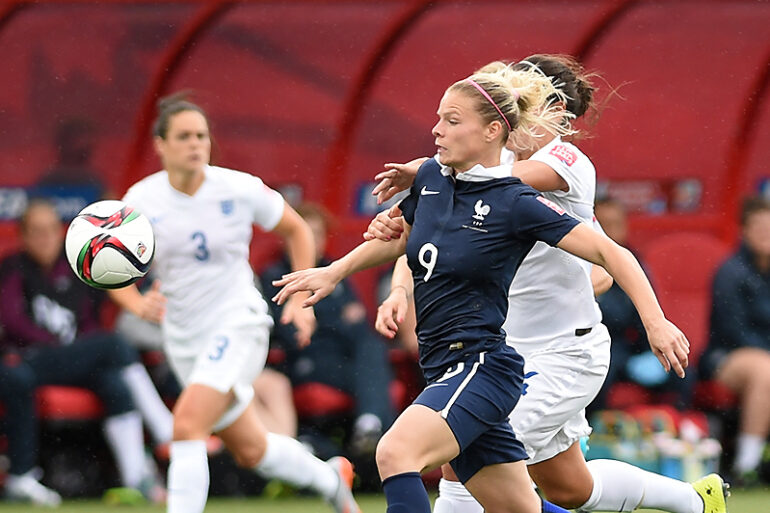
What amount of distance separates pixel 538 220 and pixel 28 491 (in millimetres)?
5022

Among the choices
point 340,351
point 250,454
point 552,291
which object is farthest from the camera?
point 340,351

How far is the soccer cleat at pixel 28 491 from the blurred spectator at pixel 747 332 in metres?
3.98

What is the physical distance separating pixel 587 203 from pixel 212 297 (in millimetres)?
2234

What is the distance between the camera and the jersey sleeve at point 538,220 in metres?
4.75

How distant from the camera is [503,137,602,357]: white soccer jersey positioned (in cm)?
543

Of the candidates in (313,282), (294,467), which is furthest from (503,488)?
(294,467)

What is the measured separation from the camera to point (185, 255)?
7.15 meters

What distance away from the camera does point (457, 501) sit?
17.3ft

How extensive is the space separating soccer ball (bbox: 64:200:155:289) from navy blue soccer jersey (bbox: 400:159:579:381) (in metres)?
1.89

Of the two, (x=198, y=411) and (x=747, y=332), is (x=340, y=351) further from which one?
(x=198, y=411)

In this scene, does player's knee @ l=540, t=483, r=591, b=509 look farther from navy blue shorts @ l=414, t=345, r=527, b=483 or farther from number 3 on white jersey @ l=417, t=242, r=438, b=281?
number 3 on white jersey @ l=417, t=242, r=438, b=281

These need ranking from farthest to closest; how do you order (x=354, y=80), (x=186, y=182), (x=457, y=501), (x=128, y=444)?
1. (x=354, y=80)
2. (x=128, y=444)
3. (x=186, y=182)
4. (x=457, y=501)

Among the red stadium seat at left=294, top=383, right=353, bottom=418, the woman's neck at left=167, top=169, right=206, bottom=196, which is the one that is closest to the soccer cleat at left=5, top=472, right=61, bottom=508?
the red stadium seat at left=294, top=383, right=353, bottom=418

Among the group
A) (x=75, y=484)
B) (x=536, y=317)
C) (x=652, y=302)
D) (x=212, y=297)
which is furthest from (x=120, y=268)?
(x=75, y=484)
